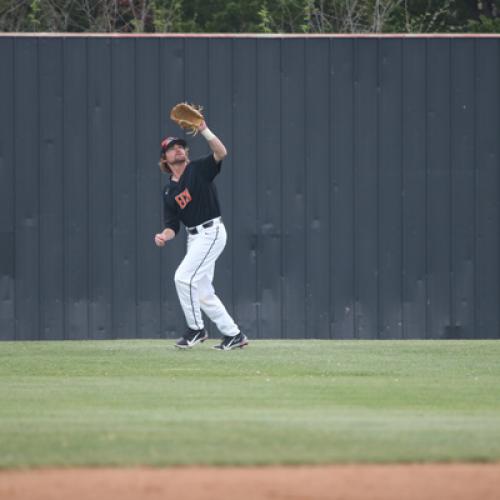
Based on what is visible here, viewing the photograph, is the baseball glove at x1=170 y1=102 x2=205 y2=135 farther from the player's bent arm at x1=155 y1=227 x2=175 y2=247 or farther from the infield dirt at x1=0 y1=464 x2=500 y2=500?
the infield dirt at x1=0 y1=464 x2=500 y2=500

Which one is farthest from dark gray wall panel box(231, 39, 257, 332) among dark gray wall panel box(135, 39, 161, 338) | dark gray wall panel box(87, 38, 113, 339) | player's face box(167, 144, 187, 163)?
player's face box(167, 144, 187, 163)

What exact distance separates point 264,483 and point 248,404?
2292 mm

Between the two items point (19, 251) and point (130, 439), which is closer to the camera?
point (130, 439)

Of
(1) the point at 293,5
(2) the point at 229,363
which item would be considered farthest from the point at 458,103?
(1) the point at 293,5

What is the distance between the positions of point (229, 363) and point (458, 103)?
4.71 meters

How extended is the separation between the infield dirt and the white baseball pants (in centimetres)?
535

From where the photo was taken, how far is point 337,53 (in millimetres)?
13641

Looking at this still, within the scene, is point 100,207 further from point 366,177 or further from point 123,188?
point 366,177

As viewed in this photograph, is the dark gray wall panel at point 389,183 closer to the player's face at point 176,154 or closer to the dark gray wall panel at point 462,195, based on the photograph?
the dark gray wall panel at point 462,195

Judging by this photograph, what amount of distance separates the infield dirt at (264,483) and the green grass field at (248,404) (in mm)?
146

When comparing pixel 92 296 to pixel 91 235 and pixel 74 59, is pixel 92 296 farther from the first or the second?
pixel 74 59

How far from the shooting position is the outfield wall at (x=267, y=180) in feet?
44.5

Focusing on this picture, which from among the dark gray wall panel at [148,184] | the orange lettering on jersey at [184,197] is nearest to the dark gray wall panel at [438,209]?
the dark gray wall panel at [148,184]

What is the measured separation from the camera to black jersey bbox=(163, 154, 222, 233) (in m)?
11.5
